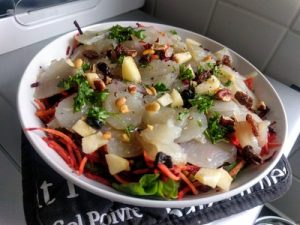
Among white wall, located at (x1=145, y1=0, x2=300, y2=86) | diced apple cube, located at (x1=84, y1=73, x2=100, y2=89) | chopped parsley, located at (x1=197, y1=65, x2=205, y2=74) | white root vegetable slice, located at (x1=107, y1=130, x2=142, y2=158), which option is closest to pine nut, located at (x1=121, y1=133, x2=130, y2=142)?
white root vegetable slice, located at (x1=107, y1=130, x2=142, y2=158)

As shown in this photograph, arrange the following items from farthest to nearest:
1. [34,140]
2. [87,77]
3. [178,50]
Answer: [178,50]
[87,77]
[34,140]

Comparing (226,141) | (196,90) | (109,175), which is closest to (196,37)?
(196,90)

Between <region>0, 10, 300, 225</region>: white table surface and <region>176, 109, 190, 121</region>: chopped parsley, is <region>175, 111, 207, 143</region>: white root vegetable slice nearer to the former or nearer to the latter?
<region>176, 109, 190, 121</region>: chopped parsley

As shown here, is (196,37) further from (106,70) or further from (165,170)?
(165,170)

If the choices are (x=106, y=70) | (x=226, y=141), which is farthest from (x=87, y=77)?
(x=226, y=141)

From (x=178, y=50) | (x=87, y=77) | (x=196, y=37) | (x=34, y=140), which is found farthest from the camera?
(x=196, y=37)

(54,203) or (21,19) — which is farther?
(21,19)

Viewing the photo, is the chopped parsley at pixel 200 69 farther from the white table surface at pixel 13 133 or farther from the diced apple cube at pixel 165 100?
the white table surface at pixel 13 133
